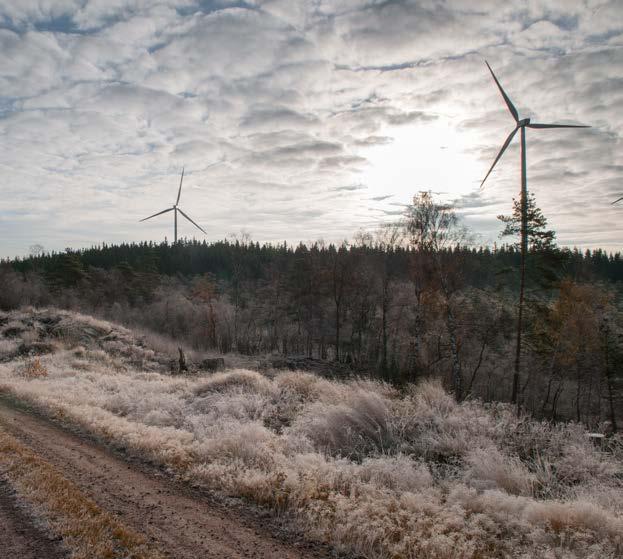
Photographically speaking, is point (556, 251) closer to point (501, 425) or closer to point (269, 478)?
point (501, 425)

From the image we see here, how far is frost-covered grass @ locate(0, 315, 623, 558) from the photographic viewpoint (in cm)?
554

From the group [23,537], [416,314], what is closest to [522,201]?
[416,314]

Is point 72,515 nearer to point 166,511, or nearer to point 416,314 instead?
point 166,511

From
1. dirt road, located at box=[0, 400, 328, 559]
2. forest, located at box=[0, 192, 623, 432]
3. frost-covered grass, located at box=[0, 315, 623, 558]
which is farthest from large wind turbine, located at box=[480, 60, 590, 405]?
dirt road, located at box=[0, 400, 328, 559]

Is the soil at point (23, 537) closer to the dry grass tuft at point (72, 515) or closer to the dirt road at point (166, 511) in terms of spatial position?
the dry grass tuft at point (72, 515)

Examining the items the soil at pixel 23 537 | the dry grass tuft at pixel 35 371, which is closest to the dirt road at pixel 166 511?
the soil at pixel 23 537

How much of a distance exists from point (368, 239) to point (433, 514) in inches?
1626

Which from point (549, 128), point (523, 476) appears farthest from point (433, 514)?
point (549, 128)

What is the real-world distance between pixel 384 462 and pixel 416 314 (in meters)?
31.4

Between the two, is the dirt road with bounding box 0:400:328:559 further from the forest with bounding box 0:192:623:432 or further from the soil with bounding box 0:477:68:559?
the forest with bounding box 0:192:623:432

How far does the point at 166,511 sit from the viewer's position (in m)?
6.11

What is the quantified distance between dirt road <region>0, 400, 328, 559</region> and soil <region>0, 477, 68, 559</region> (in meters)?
0.87

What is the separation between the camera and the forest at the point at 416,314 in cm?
3042

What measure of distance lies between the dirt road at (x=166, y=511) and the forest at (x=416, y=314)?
800 inches
